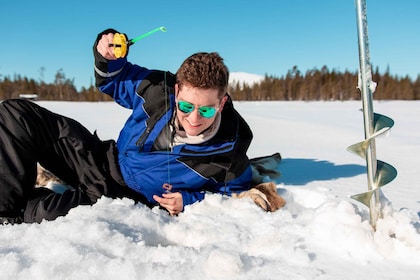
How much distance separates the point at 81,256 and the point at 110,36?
4.58 feet

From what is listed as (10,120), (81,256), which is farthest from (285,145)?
(81,256)

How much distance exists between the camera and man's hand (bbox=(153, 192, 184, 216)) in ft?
6.64

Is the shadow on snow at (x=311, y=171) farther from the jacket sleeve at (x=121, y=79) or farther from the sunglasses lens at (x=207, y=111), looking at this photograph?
the jacket sleeve at (x=121, y=79)

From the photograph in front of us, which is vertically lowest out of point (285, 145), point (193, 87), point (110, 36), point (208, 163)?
point (285, 145)

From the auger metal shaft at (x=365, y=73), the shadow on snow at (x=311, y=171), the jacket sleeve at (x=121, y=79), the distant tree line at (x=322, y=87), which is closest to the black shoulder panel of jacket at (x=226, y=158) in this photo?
the jacket sleeve at (x=121, y=79)

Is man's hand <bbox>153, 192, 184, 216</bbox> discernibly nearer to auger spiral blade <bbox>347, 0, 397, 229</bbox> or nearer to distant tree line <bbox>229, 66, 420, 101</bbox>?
auger spiral blade <bbox>347, 0, 397, 229</bbox>

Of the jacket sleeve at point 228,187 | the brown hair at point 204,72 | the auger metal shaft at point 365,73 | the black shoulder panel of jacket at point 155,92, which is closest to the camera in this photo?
the auger metal shaft at point 365,73

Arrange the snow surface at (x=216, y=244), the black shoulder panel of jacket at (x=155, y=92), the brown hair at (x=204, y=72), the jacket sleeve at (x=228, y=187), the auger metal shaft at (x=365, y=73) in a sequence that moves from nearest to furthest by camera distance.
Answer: the snow surface at (x=216, y=244)
the auger metal shaft at (x=365, y=73)
the brown hair at (x=204, y=72)
the jacket sleeve at (x=228, y=187)
the black shoulder panel of jacket at (x=155, y=92)

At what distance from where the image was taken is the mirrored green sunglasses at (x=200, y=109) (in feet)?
6.59

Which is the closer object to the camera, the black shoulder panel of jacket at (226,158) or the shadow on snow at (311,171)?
the black shoulder panel of jacket at (226,158)

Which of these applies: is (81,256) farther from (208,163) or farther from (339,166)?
(339,166)

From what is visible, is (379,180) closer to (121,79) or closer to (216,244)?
(216,244)

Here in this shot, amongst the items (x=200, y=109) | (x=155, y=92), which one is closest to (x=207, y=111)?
(x=200, y=109)

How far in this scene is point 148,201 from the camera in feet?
7.54
